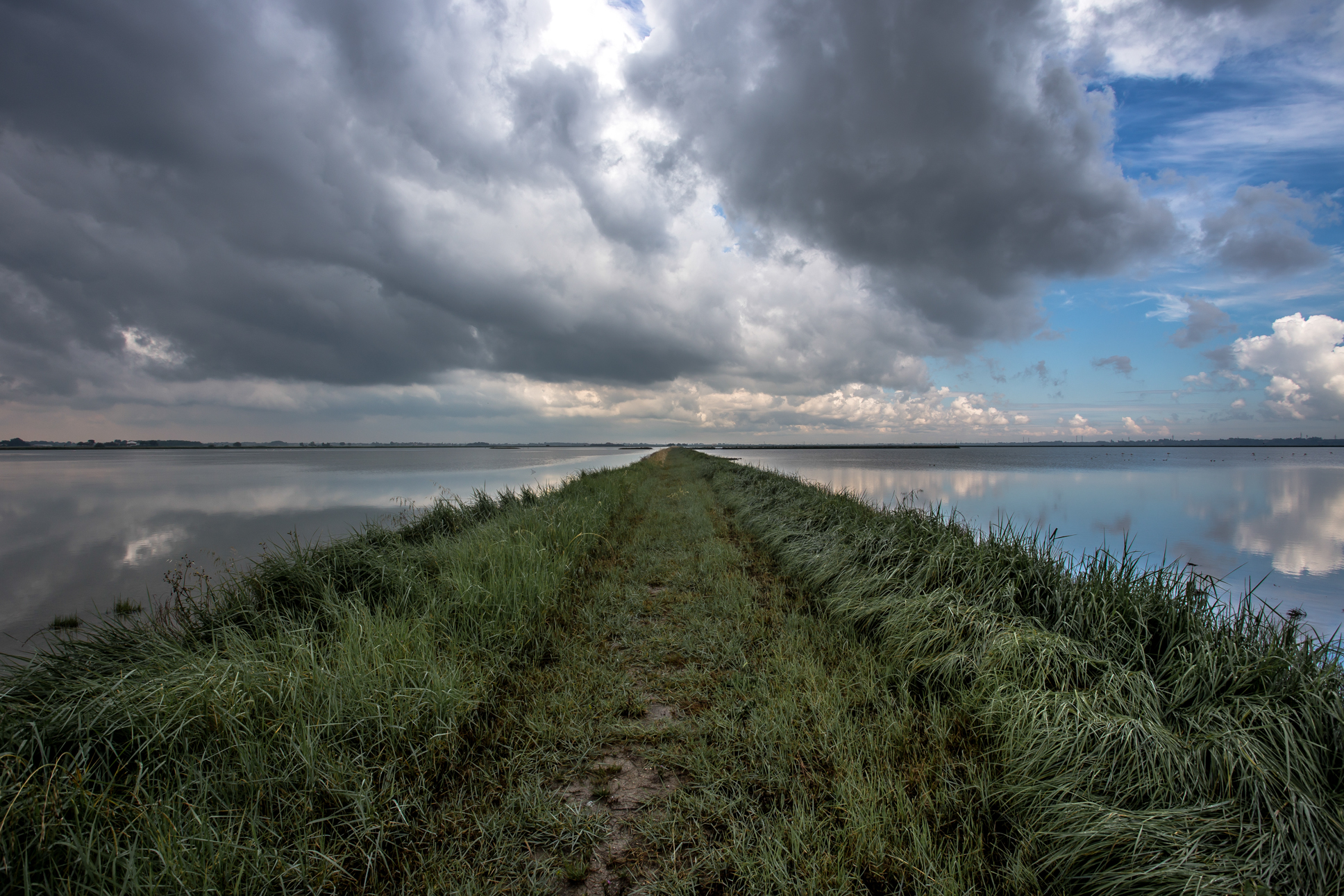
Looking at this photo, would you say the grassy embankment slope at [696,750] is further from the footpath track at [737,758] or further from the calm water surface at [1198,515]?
the calm water surface at [1198,515]

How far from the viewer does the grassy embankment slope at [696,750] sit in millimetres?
→ 2113

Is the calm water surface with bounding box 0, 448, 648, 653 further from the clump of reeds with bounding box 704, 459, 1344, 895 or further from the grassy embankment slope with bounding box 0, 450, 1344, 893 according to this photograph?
the clump of reeds with bounding box 704, 459, 1344, 895

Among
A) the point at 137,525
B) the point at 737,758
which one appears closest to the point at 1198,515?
the point at 737,758

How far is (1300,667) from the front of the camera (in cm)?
288

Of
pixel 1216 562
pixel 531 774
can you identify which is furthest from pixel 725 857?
pixel 1216 562

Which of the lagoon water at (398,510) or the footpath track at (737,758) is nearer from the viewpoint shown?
the footpath track at (737,758)

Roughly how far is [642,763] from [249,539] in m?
15.4

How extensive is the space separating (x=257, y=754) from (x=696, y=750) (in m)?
2.44

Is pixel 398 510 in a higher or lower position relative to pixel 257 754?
lower

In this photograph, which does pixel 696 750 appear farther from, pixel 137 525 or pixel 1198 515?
pixel 1198 515

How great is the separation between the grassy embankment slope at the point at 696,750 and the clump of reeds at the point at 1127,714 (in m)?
0.02

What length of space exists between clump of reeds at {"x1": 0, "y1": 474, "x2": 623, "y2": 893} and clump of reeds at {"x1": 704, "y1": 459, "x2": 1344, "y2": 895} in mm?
2473

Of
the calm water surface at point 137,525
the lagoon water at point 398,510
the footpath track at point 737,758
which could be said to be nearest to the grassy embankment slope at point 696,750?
the footpath track at point 737,758

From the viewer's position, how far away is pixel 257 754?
2.60 m
